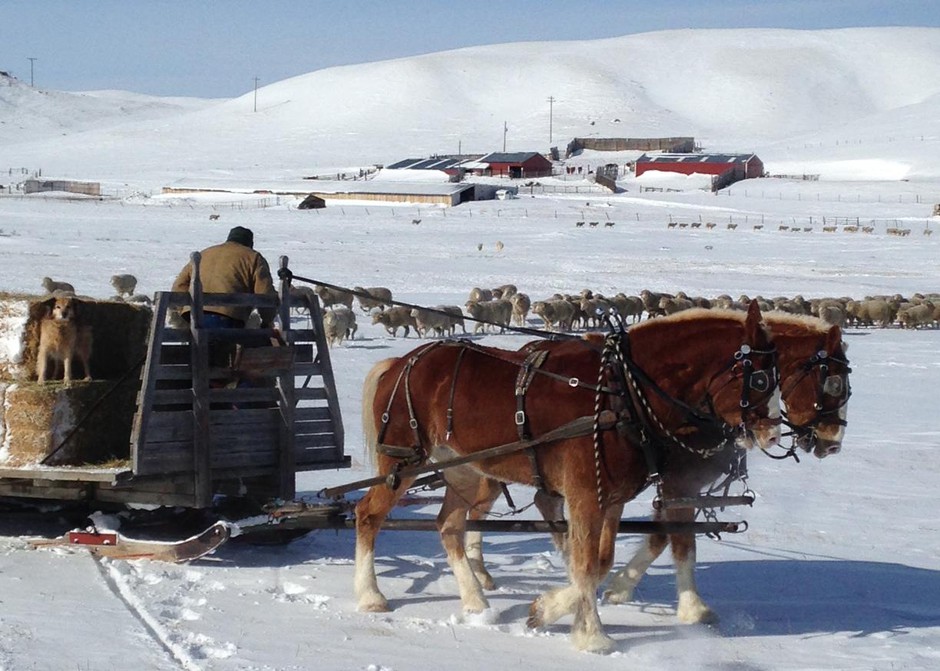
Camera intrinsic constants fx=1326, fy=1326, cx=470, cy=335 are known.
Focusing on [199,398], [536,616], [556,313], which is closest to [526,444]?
[536,616]

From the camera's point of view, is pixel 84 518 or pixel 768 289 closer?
pixel 84 518

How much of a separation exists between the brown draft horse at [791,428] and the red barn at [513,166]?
106 m

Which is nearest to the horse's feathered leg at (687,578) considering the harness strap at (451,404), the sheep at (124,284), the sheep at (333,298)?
the harness strap at (451,404)

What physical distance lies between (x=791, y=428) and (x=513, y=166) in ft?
356

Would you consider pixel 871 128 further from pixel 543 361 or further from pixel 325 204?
pixel 543 361

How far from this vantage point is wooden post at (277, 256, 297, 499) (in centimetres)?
918

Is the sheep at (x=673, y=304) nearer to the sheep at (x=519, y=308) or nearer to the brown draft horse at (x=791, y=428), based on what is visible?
the sheep at (x=519, y=308)

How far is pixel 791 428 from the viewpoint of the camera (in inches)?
279

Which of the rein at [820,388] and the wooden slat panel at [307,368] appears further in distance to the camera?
the wooden slat panel at [307,368]

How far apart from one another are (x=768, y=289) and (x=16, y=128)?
6890 inches

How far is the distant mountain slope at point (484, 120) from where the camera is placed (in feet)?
457

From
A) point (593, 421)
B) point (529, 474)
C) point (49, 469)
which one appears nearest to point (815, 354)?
point (593, 421)

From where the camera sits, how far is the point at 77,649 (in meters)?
6.73

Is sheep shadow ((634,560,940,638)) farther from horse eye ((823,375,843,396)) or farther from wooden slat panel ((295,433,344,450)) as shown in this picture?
wooden slat panel ((295,433,344,450))
